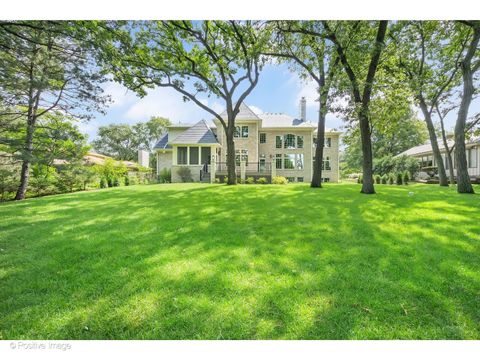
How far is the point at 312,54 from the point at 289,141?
10.1m

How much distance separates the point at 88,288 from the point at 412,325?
2873 millimetres

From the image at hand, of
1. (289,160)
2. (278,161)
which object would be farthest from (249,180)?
(289,160)

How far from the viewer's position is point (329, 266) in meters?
2.61

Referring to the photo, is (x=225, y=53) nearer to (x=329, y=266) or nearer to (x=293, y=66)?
(x=293, y=66)

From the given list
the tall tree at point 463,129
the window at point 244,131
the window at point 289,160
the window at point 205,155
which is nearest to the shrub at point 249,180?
the window at point 205,155

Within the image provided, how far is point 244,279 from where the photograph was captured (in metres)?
2.33

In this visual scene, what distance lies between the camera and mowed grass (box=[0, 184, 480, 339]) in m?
1.74

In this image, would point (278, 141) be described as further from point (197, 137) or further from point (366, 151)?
point (366, 151)

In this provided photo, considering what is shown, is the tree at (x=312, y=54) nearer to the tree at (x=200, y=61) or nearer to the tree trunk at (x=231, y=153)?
the tree at (x=200, y=61)

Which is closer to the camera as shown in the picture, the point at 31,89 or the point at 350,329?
the point at 350,329

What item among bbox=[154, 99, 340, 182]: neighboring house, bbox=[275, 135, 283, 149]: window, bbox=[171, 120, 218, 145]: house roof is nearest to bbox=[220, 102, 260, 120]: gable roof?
A: bbox=[154, 99, 340, 182]: neighboring house

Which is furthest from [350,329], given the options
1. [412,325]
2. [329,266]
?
[329,266]

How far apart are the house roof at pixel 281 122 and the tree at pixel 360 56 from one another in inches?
452

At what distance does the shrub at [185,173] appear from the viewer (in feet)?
54.1
